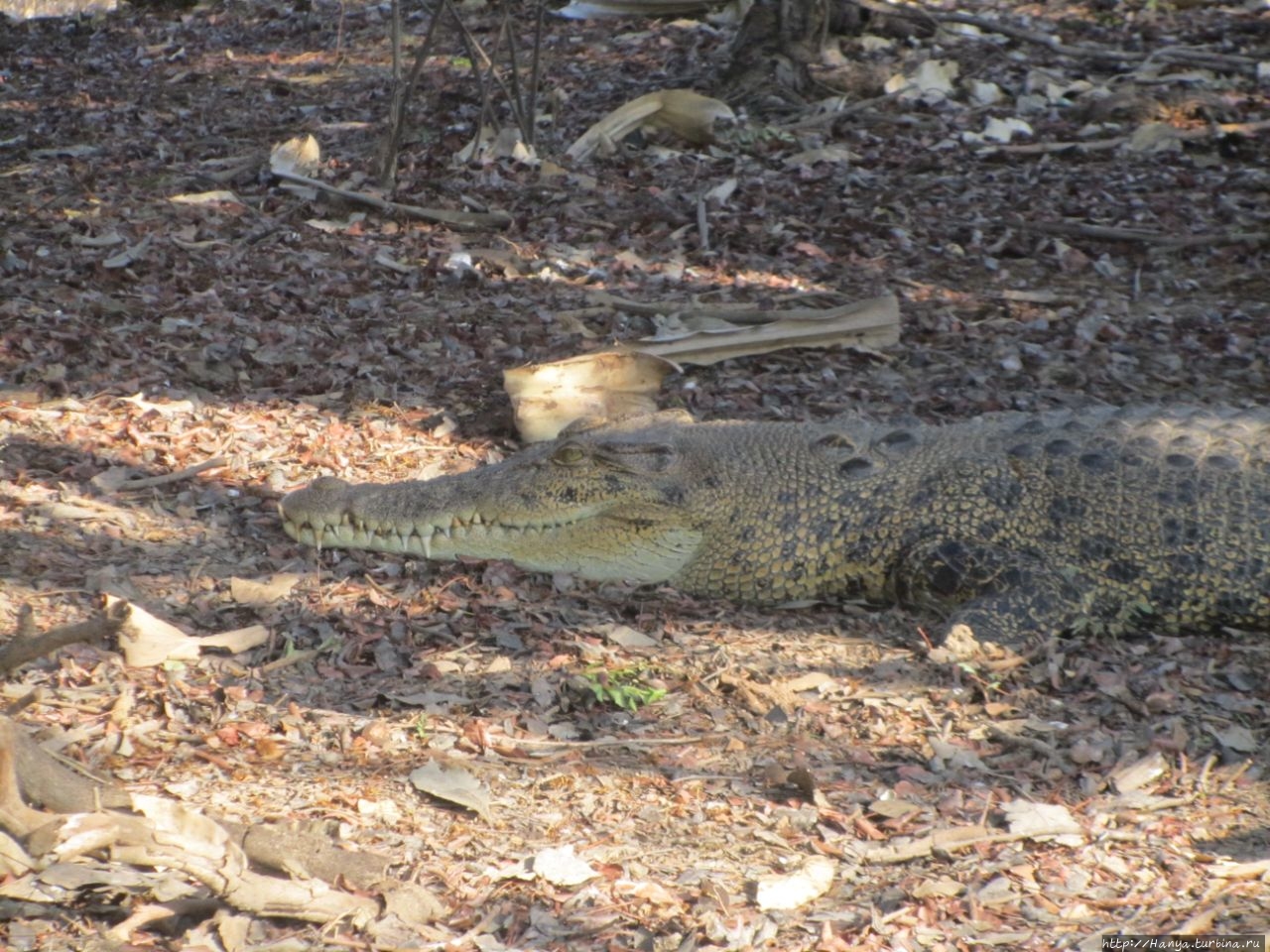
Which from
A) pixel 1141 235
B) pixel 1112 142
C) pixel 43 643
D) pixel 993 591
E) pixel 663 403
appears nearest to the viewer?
pixel 43 643

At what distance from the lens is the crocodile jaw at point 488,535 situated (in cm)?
530

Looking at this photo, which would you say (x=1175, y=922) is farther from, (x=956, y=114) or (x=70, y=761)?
(x=956, y=114)

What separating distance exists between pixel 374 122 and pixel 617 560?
662 cm

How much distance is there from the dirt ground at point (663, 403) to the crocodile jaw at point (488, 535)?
3.9 inches

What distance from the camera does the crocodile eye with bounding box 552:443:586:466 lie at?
545 cm

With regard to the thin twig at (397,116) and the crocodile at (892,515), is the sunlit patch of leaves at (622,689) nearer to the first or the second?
the crocodile at (892,515)

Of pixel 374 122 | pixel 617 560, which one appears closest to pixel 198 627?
pixel 617 560

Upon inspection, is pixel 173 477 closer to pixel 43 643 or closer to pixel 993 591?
pixel 43 643

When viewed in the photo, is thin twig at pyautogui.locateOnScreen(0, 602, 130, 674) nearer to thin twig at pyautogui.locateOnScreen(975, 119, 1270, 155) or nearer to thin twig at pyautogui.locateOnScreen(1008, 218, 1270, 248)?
thin twig at pyautogui.locateOnScreen(1008, 218, 1270, 248)

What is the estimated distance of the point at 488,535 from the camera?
5.39m

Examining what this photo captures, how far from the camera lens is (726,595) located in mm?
5477

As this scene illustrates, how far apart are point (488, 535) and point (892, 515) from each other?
163 centimetres

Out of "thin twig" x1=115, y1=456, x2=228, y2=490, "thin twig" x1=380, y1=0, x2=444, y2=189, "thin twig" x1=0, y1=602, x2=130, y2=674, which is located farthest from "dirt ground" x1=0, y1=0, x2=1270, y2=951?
"thin twig" x1=380, y1=0, x2=444, y2=189

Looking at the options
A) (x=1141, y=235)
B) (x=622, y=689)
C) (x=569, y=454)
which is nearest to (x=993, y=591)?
(x=622, y=689)
